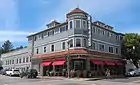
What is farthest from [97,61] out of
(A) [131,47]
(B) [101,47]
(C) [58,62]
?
(A) [131,47]

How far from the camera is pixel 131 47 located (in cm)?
4984

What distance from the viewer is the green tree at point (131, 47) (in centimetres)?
4956

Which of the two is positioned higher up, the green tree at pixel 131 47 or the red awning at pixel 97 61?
the green tree at pixel 131 47

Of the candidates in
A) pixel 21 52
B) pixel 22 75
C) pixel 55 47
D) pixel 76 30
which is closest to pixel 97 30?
pixel 76 30

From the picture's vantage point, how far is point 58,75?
139ft

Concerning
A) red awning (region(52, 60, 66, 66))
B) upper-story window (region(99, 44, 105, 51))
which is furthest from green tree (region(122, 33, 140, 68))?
red awning (region(52, 60, 66, 66))

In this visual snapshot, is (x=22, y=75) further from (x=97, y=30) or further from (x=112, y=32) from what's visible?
(x=112, y=32)

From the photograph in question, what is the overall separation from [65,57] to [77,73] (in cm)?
353

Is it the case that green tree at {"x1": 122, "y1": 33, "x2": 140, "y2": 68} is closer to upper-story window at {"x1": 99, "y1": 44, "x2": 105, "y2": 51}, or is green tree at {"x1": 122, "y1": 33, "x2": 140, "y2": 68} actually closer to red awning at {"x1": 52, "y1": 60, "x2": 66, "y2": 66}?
upper-story window at {"x1": 99, "y1": 44, "x2": 105, "y2": 51}

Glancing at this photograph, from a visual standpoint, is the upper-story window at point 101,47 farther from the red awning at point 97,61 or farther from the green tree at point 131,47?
the green tree at point 131,47

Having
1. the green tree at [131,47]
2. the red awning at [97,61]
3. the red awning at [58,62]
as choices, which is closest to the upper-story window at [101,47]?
the red awning at [97,61]

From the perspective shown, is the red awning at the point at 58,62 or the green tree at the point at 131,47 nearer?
the red awning at the point at 58,62

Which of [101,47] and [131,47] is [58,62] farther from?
[131,47]

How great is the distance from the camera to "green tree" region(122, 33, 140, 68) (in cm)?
4956
